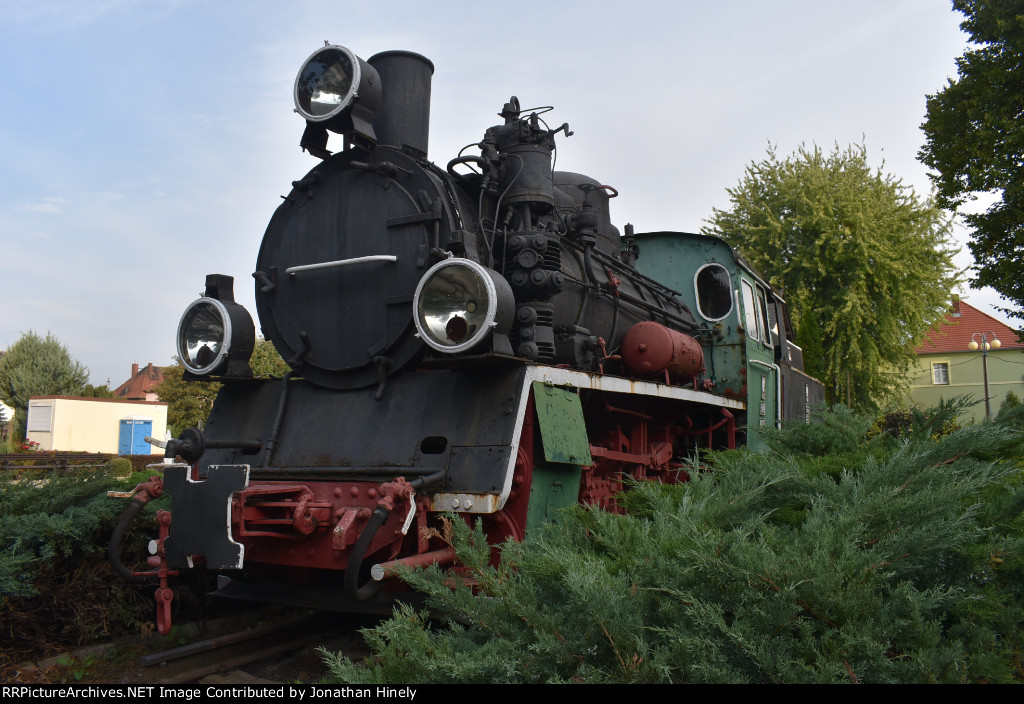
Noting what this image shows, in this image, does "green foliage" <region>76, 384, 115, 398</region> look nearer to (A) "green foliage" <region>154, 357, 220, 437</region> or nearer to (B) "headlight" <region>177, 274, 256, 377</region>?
(A) "green foliage" <region>154, 357, 220, 437</region>

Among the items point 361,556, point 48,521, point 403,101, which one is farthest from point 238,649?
point 403,101

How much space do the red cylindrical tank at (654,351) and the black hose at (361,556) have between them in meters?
2.77

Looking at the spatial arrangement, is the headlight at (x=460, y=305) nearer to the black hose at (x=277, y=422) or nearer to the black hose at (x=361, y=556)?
the black hose at (x=361, y=556)

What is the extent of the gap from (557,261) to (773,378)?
14.6 feet

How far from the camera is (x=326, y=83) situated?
4.80m

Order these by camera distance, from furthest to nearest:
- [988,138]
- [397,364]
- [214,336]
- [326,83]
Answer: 1. [988,138]
2. [214,336]
3. [326,83]
4. [397,364]

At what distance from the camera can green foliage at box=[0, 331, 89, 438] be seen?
37.0 meters

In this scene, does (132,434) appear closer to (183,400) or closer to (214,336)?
(183,400)

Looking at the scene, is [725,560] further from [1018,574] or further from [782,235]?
[782,235]

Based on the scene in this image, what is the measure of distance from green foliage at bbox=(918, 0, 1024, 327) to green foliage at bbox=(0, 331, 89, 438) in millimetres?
38454

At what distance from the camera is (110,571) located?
181 inches

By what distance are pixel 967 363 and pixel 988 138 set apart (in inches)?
1195

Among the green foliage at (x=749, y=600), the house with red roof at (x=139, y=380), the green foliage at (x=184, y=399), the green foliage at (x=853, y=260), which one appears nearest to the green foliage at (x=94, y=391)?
the green foliage at (x=184, y=399)
